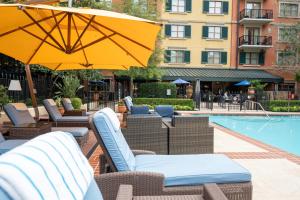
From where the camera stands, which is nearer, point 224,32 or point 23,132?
point 23,132

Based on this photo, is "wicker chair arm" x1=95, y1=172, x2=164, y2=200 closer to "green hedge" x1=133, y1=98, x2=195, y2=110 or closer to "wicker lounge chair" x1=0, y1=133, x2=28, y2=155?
"wicker lounge chair" x1=0, y1=133, x2=28, y2=155

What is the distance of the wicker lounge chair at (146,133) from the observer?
6.15m

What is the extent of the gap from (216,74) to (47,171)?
3342 centimetres

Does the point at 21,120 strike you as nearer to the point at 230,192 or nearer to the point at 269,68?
the point at 230,192

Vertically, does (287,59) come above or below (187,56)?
below

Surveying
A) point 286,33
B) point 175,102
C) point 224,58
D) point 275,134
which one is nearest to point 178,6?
point 224,58

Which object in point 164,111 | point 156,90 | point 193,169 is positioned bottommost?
point 156,90

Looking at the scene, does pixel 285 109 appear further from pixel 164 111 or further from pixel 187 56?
pixel 164 111

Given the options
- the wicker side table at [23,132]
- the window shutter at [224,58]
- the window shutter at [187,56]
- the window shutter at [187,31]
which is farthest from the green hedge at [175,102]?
the wicker side table at [23,132]

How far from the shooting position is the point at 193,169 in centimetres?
346

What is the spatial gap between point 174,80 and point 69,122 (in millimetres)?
25025

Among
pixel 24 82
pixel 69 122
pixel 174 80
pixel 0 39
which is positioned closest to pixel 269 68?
pixel 174 80

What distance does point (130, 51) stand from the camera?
21.1 ft

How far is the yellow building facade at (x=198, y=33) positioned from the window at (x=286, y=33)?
528cm
